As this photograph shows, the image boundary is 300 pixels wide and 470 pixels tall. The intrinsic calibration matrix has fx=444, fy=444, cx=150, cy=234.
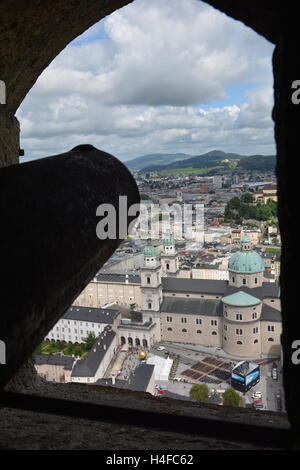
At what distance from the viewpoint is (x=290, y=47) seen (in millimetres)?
1021

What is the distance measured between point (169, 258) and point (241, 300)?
7.27 metres

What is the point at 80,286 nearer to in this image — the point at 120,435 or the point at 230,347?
the point at 120,435

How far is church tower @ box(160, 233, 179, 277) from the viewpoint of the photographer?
28.8m

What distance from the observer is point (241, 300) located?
23.4 metres

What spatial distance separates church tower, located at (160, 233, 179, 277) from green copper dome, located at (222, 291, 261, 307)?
6297 millimetres

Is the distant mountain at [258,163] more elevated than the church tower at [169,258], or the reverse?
the distant mountain at [258,163]

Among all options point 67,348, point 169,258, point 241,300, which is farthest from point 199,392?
point 169,258

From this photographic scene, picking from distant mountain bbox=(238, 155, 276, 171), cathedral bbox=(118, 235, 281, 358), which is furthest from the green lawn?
distant mountain bbox=(238, 155, 276, 171)

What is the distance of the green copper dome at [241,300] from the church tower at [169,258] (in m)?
6.30

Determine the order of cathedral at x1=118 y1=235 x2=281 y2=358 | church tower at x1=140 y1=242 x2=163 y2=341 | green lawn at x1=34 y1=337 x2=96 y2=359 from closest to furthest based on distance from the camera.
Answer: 1. green lawn at x1=34 y1=337 x2=96 y2=359
2. cathedral at x1=118 y1=235 x2=281 y2=358
3. church tower at x1=140 y1=242 x2=163 y2=341

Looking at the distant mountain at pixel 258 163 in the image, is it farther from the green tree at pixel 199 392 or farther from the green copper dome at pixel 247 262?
A: the green tree at pixel 199 392

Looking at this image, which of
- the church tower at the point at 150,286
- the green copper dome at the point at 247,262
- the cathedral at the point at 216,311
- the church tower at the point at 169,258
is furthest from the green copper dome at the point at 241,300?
the church tower at the point at 169,258

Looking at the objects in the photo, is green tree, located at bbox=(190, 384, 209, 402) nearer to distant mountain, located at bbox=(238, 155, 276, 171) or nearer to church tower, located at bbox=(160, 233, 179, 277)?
church tower, located at bbox=(160, 233, 179, 277)

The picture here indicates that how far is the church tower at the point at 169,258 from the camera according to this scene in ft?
94.4
